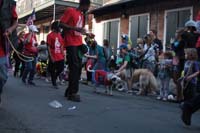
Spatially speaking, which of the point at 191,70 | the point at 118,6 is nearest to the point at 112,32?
the point at 118,6

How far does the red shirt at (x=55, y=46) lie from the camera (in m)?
13.9

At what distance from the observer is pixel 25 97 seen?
1031cm

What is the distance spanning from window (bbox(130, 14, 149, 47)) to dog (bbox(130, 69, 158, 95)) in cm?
839

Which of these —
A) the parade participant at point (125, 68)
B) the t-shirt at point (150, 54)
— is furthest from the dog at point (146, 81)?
the t-shirt at point (150, 54)

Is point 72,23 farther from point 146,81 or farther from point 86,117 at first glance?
point 146,81

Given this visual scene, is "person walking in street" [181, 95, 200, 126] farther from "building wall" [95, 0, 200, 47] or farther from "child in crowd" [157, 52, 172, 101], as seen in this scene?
"building wall" [95, 0, 200, 47]

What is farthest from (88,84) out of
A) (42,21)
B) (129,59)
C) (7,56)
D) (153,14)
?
(42,21)

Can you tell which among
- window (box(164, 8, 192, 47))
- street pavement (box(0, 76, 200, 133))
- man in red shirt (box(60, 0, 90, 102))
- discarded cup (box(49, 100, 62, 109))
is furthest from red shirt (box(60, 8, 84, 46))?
window (box(164, 8, 192, 47))

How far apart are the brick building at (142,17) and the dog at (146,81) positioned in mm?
5780

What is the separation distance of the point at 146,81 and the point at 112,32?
485 inches

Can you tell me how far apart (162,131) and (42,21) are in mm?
32658

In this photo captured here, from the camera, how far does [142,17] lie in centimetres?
2231

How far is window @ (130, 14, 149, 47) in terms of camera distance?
2202cm

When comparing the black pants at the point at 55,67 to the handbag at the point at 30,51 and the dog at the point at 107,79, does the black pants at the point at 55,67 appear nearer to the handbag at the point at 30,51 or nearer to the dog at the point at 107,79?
the handbag at the point at 30,51
